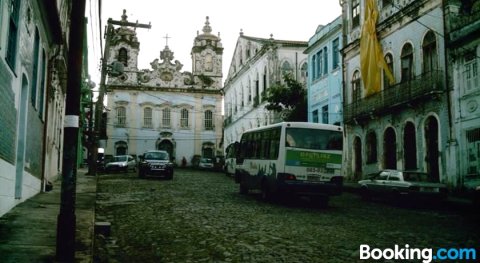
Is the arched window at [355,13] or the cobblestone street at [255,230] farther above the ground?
the arched window at [355,13]

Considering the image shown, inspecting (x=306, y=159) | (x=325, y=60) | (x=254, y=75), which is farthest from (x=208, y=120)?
(x=306, y=159)

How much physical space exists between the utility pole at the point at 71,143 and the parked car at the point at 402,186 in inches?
513

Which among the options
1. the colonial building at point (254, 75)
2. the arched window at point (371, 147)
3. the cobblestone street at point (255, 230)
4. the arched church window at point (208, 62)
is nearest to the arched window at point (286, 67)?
the colonial building at point (254, 75)

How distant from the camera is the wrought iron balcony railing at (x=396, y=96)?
2047cm

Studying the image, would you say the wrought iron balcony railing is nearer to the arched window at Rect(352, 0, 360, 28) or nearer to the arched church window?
the arched window at Rect(352, 0, 360, 28)

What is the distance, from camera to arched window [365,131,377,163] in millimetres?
26078

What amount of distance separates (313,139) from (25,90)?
8.39 metres

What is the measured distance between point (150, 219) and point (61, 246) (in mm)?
4875

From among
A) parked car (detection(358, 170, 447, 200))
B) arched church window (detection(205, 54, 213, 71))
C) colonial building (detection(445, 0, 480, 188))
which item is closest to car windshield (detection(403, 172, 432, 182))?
parked car (detection(358, 170, 447, 200))

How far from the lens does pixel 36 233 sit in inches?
288

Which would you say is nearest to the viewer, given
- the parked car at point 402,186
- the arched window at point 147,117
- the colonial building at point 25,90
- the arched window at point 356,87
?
the colonial building at point 25,90

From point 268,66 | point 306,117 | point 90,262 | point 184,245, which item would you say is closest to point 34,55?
point 184,245

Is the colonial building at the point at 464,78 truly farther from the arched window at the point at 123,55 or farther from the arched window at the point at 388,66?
the arched window at the point at 123,55

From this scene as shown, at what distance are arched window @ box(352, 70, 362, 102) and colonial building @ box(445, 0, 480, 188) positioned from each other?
7.59 meters
